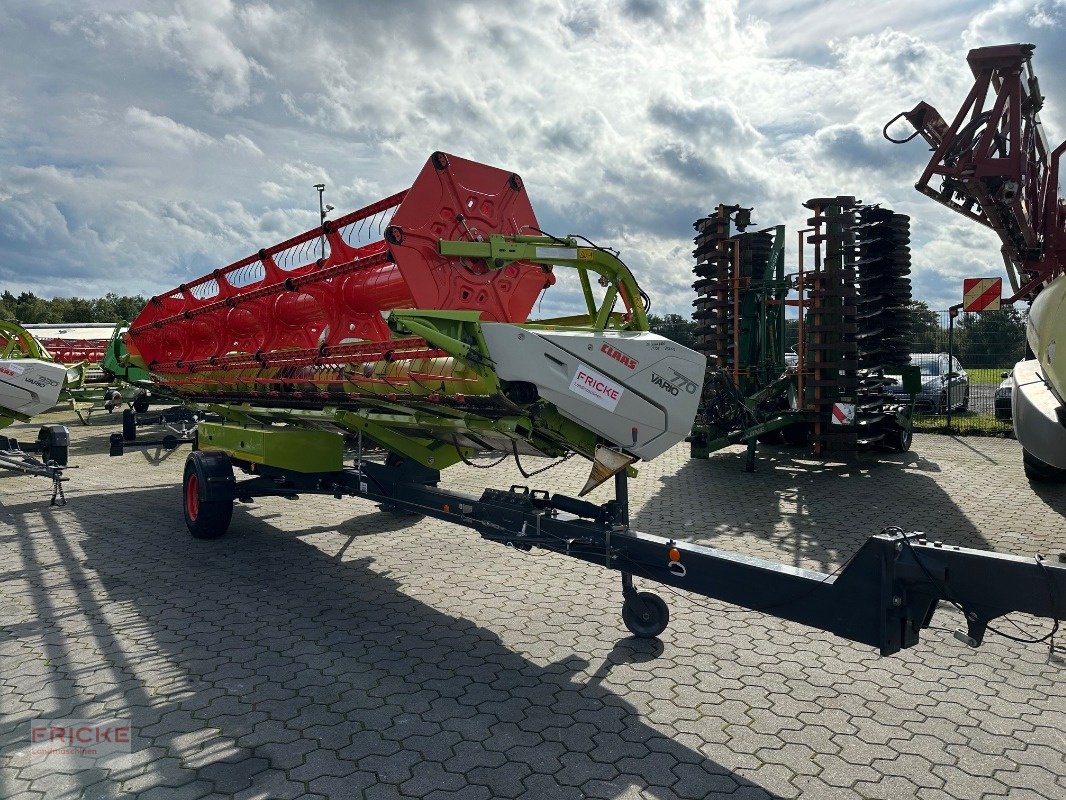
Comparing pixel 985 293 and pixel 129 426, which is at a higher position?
pixel 985 293

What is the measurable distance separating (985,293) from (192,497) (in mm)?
13439

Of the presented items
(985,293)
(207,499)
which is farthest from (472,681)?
(985,293)

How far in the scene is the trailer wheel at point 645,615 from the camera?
4801mm

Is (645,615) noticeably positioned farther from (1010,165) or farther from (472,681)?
(1010,165)

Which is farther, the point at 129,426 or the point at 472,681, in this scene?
the point at 129,426

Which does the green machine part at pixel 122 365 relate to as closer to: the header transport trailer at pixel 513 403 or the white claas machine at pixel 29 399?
the white claas machine at pixel 29 399

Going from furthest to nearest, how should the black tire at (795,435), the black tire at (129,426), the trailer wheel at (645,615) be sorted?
the black tire at (795,435), the black tire at (129,426), the trailer wheel at (645,615)

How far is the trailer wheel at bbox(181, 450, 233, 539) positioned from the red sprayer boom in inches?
47.7

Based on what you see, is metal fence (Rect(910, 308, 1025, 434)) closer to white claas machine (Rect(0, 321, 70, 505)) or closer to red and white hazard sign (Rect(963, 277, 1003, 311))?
red and white hazard sign (Rect(963, 277, 1003, 311))

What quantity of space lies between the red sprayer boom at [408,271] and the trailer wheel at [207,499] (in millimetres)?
1210

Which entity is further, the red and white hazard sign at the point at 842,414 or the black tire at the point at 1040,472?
the red and white hazard sign at the point at 842,414

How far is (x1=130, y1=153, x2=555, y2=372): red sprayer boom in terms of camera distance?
4809 mm

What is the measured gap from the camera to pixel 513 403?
4328 millimetres

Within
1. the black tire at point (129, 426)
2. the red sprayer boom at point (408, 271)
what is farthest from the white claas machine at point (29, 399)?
the red sprayer boom at point (408, 271)
